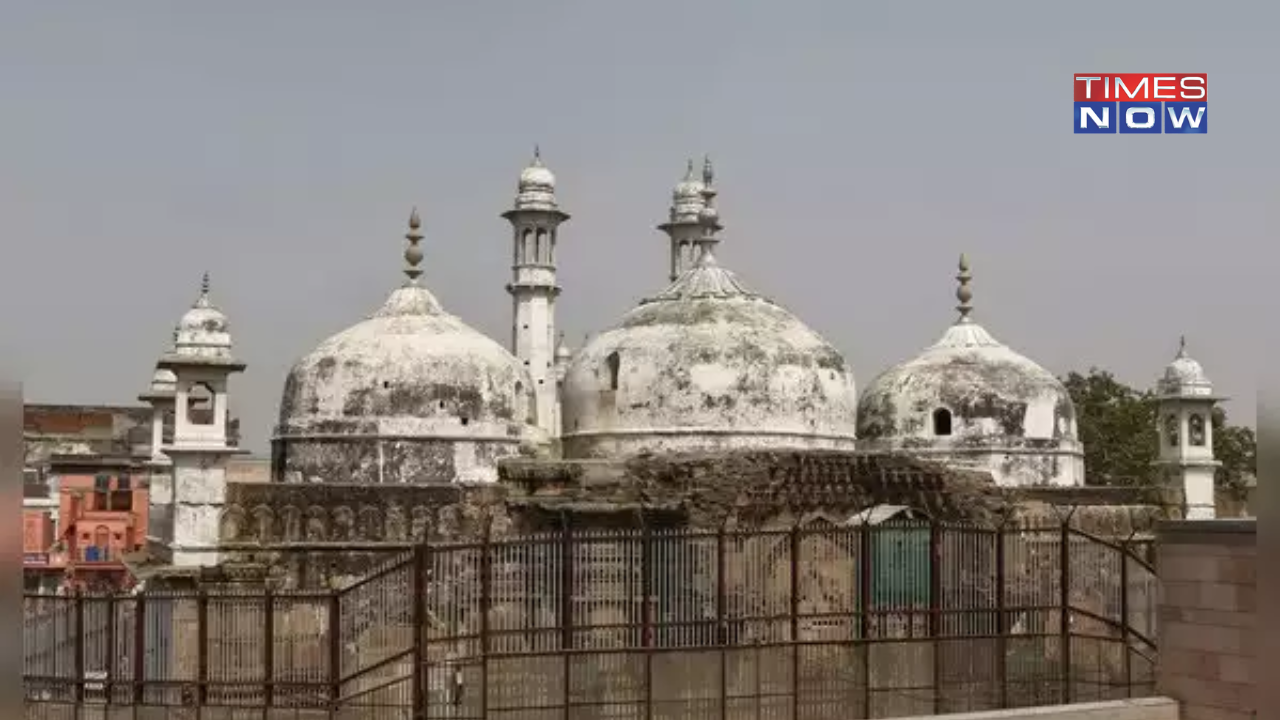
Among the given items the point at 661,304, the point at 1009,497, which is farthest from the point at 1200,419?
the point at 661,304

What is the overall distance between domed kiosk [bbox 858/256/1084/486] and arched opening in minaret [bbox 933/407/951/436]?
18 mm

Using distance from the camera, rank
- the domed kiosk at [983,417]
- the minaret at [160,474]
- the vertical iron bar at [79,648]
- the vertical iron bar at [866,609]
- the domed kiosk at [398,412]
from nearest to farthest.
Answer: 1. the vertical iron bar at [79,648]
2. the vertical iron bar at [866,609]
3. the minaret at [160,474]
4. the domed kiosk at [398,412]
5. the domed kiosk at [983,417]

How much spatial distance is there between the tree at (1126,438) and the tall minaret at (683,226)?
9.80 metres

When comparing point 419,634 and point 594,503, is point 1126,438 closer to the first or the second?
point 594,503

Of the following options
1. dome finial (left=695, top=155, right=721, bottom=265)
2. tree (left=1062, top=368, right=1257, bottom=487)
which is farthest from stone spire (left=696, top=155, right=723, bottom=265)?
tree (left=1062, top=368, right=1257, bottom=487)

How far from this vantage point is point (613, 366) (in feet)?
76.2

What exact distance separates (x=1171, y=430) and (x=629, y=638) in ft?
61.5

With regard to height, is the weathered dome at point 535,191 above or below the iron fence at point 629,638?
above

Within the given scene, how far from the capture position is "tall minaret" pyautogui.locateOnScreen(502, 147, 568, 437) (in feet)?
109

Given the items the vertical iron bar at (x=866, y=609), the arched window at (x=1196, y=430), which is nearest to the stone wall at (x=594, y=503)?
the arched window at (x=1196, y=430)

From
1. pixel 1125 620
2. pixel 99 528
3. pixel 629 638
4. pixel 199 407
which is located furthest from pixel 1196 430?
pixel 99 528

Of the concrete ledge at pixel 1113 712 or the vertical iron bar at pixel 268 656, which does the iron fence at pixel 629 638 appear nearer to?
the vertical iron bar at pixel 268 656

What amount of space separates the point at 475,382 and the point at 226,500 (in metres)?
4.88

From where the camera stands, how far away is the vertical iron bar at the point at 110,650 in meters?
10.9
